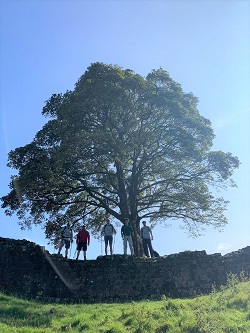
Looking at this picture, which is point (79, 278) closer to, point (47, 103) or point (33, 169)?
point (33, 169)

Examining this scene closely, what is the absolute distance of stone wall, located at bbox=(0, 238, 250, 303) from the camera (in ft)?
49.4

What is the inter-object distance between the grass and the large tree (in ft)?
24.8

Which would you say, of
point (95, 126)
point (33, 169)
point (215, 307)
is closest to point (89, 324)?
point (215, 307)

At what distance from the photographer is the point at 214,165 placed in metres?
22.7

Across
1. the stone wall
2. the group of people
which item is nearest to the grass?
the stone wall

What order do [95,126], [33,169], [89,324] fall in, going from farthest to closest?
1. [95,126]
2. [33,169]
3. [89,324]

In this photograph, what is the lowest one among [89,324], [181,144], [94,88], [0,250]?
[89,324]

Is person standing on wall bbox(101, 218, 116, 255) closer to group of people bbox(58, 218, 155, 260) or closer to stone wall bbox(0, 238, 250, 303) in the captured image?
group of people bbox(58, 218, 155, 260)

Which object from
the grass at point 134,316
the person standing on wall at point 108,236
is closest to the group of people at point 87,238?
the person standing on wall at point 108,236

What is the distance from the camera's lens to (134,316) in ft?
38.4

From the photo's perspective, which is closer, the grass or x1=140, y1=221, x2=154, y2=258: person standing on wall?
the grass

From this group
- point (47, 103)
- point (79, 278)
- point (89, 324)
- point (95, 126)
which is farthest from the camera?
point (47, 103)

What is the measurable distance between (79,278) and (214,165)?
10897mm

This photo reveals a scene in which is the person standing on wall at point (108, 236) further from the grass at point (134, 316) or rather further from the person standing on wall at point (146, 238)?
the grass at point (134, 316)
